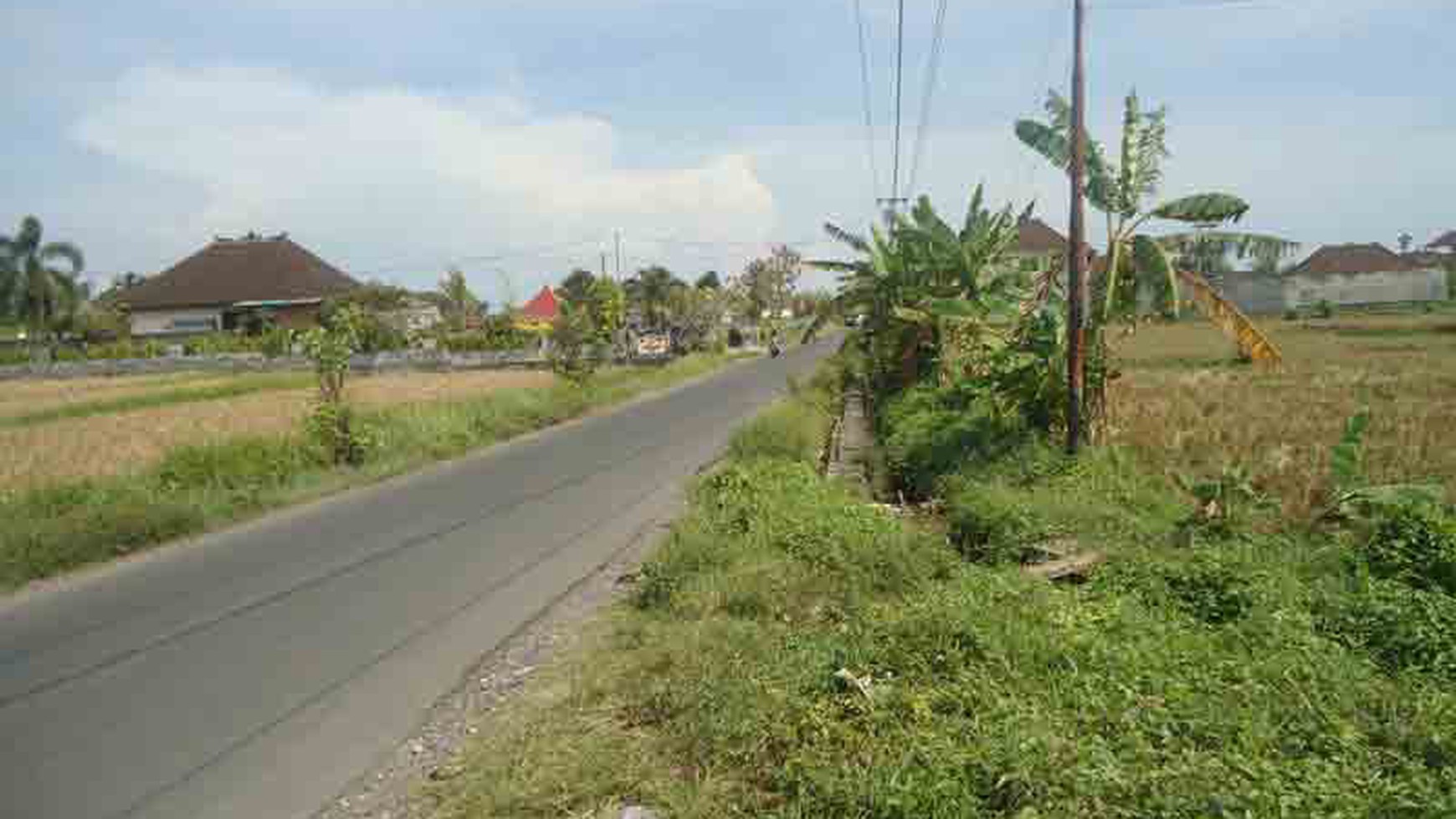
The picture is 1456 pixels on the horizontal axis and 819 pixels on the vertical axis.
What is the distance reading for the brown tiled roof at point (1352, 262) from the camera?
6438 cm

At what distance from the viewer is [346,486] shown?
1487 cm

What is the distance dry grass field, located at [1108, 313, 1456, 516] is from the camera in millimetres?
9586

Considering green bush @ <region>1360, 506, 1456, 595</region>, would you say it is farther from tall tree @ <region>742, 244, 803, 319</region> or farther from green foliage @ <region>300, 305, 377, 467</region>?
tall tree @ <region>742, 244, 803, 319</region>

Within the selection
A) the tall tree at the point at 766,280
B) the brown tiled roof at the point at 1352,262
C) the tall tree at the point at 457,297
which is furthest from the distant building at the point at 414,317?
the brown tiled roof at the point at 1352,262

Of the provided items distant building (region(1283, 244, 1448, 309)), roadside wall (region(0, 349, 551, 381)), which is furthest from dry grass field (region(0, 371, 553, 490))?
distant building (region(1283, 244, 1448, 309))

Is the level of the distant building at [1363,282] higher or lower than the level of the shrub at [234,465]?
higher

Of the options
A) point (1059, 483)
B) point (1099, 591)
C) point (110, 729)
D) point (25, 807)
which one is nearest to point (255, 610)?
point (110, 729)

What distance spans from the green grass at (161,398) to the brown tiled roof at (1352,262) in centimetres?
6626

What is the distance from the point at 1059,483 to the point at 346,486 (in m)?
11.2

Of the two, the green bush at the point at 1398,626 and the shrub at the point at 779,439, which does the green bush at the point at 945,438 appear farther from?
the green bush at the point at 1398,626

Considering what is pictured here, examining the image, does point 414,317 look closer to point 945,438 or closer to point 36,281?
point 36,281

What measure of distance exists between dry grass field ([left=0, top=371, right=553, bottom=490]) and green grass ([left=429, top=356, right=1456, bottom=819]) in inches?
512

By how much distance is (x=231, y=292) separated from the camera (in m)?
59.0

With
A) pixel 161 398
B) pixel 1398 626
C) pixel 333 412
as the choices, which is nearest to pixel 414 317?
pixel 161 398
